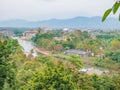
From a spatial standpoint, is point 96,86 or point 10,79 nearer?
point 10,79

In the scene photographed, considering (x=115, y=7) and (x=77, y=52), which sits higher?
(x=115, y=7)

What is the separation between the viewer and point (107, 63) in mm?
33812

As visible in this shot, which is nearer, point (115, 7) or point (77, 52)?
point (115, 7)

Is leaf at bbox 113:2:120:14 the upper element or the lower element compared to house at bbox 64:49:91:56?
upper

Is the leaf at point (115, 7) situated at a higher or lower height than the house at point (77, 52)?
higher

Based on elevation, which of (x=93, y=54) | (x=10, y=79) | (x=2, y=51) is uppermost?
(x=2, y=51)

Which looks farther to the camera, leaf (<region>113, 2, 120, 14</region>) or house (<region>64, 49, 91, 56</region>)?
house (<region>64, 49, 91, 56</region>)

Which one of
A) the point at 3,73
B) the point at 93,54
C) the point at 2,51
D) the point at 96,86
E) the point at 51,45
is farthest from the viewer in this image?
the point at 51,45

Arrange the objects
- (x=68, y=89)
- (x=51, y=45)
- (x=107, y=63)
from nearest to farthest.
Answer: (x=68, y=89) → (x=107, y=63) → (x=51, y=45)

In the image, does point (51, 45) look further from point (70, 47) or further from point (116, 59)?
point (116, 59)

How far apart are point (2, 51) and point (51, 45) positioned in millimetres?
34205

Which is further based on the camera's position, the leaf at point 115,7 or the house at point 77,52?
the house at point 77,52

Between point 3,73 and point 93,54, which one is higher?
A: point 3,73

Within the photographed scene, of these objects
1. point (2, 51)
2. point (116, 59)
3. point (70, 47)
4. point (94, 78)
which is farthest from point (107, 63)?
point (2, 51)
